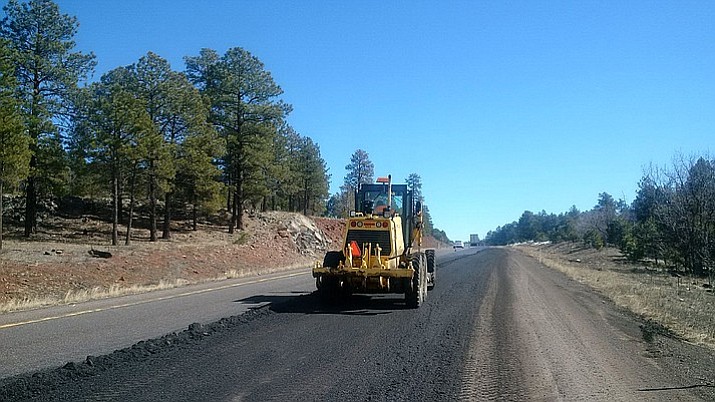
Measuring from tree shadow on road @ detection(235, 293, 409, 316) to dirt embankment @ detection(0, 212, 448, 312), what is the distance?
621 centimetres

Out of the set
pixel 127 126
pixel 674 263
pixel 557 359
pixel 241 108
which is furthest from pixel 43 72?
pixel 674 263

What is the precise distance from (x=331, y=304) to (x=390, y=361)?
8.09 metres

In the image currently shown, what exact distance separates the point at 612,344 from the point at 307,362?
20.6 feet

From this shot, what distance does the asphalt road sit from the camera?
26.9 feet

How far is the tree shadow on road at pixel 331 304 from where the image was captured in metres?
16.6

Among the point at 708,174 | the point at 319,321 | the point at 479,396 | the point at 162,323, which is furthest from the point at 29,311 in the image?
the point at 708,174

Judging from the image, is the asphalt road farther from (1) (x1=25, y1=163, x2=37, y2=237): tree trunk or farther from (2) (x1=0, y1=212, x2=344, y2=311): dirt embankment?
(1) (x1=25, y1=163, x2=37, y2=237): tree trunk

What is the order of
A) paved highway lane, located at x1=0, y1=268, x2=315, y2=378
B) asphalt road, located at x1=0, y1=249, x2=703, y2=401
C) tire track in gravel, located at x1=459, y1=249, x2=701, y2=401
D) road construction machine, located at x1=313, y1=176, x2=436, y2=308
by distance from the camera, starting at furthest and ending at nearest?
1. road construction machine, located at x1=313, y1=176, x2=436, y2=308
2. paved highway lane, located at x1=0, y1=268, x2=315, y2=378
3. tire track in gravel, located at x1=459, y1=249, x2=701, y2=401
4. asphalt road, located at x1=0, y1=249, x2=703, y2=401

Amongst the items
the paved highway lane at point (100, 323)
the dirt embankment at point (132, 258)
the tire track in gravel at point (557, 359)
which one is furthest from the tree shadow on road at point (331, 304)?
the dirt embankment at point (132, 258)

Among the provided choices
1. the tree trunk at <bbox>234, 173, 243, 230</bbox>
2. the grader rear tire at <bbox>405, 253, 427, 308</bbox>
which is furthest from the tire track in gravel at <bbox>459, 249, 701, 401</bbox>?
the tree trunk at <bbox>234, 173, 243, 230</bbox>

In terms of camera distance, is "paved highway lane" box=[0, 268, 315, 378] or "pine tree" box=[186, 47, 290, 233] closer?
"paved highway lane" box=[0, 268, 315, 378]

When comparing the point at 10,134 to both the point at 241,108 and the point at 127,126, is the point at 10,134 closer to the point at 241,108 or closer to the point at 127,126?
the point at 127,126

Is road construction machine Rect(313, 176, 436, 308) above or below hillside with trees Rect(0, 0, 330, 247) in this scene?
below

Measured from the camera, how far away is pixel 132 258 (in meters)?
32.8
